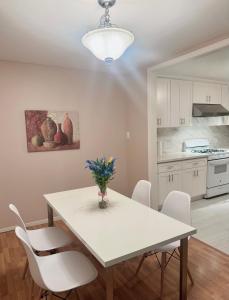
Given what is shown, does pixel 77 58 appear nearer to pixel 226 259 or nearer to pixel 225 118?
pixel 226 259

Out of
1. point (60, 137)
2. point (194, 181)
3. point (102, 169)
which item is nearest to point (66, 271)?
point (102, 169)

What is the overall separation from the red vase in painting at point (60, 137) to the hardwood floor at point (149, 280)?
5.20 ft

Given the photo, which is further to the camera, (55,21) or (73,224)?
(55,21)

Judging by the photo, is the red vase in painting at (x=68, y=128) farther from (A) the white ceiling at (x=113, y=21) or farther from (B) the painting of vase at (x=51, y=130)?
(A) the white ceiling at (x=113, y=21)

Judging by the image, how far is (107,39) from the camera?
4.93ft

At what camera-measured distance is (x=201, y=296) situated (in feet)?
6.15

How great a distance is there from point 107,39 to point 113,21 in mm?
544

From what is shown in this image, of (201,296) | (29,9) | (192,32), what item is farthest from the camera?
(192,32)

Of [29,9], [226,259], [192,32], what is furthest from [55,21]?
[226,259]

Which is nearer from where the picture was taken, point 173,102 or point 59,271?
point 59,271

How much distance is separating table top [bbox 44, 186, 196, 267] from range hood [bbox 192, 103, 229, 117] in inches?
110

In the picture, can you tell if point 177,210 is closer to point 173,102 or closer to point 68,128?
point 68,128

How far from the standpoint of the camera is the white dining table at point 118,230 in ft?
4.33

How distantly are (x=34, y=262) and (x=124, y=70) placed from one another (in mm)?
2971
